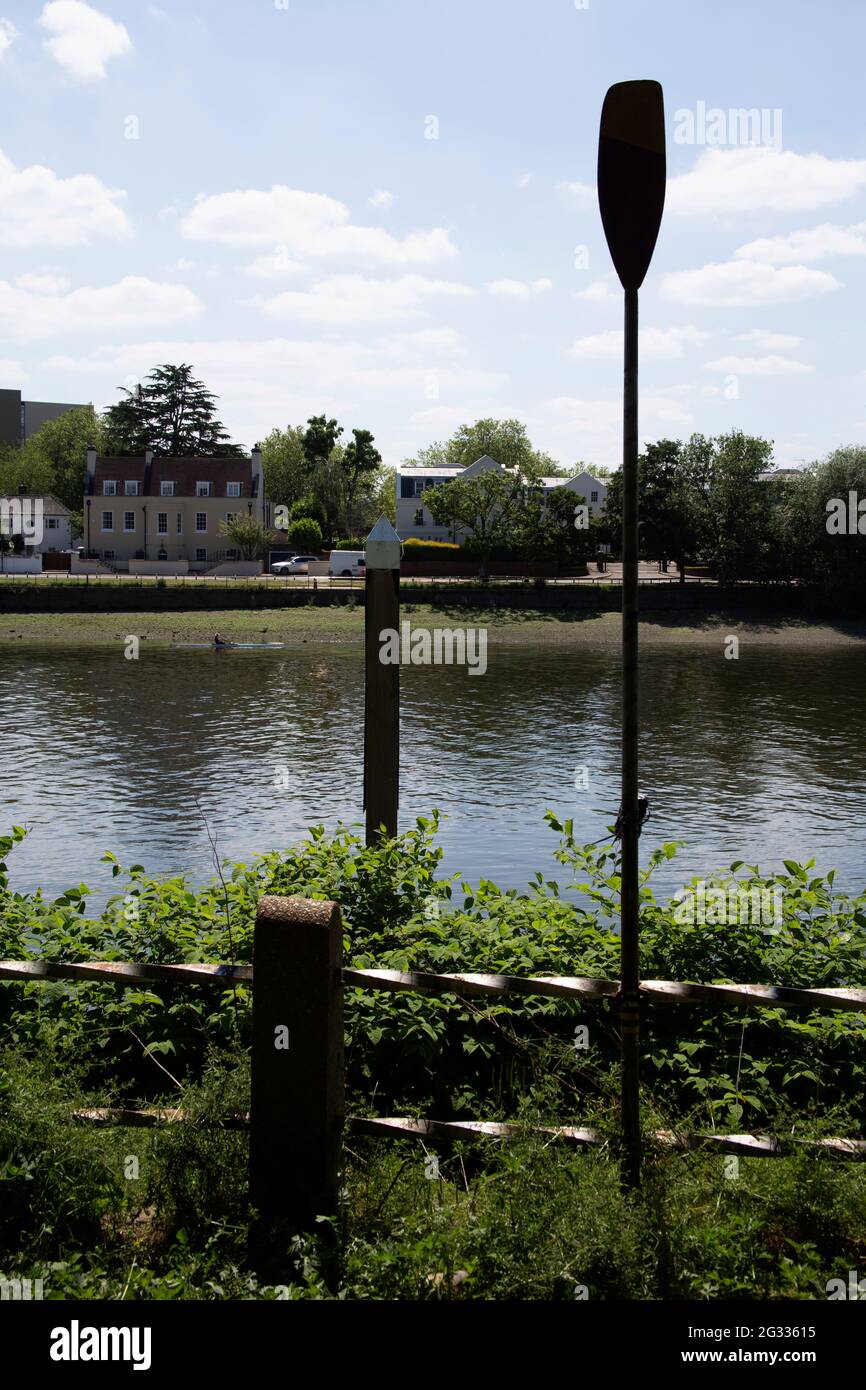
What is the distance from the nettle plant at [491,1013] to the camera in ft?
17.5

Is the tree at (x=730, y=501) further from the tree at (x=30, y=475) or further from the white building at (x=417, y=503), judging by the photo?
the tree at (x=30, y=475)

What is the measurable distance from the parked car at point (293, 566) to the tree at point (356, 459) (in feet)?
113

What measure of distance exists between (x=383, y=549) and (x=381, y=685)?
1126 mm

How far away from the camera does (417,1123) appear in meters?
4.87

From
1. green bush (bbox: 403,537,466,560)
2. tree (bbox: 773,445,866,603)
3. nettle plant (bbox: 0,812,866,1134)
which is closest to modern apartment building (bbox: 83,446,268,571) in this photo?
green bush (bbox: 403,537,466,560)

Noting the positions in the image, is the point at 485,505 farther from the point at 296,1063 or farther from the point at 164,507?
the point at 296,1063

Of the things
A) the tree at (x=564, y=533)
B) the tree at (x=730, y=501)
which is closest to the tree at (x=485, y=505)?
the tree at (x=564, y=533)

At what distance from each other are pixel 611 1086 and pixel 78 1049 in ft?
8.00

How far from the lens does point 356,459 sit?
123 meters

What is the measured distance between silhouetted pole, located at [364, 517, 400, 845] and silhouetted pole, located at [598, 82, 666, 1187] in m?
4.83

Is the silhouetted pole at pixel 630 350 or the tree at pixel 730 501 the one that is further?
the tree at pixel 730 501

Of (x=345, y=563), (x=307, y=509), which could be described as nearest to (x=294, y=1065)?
(x=345, y=563)

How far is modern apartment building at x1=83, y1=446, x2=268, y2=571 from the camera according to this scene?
89312 millimetres
